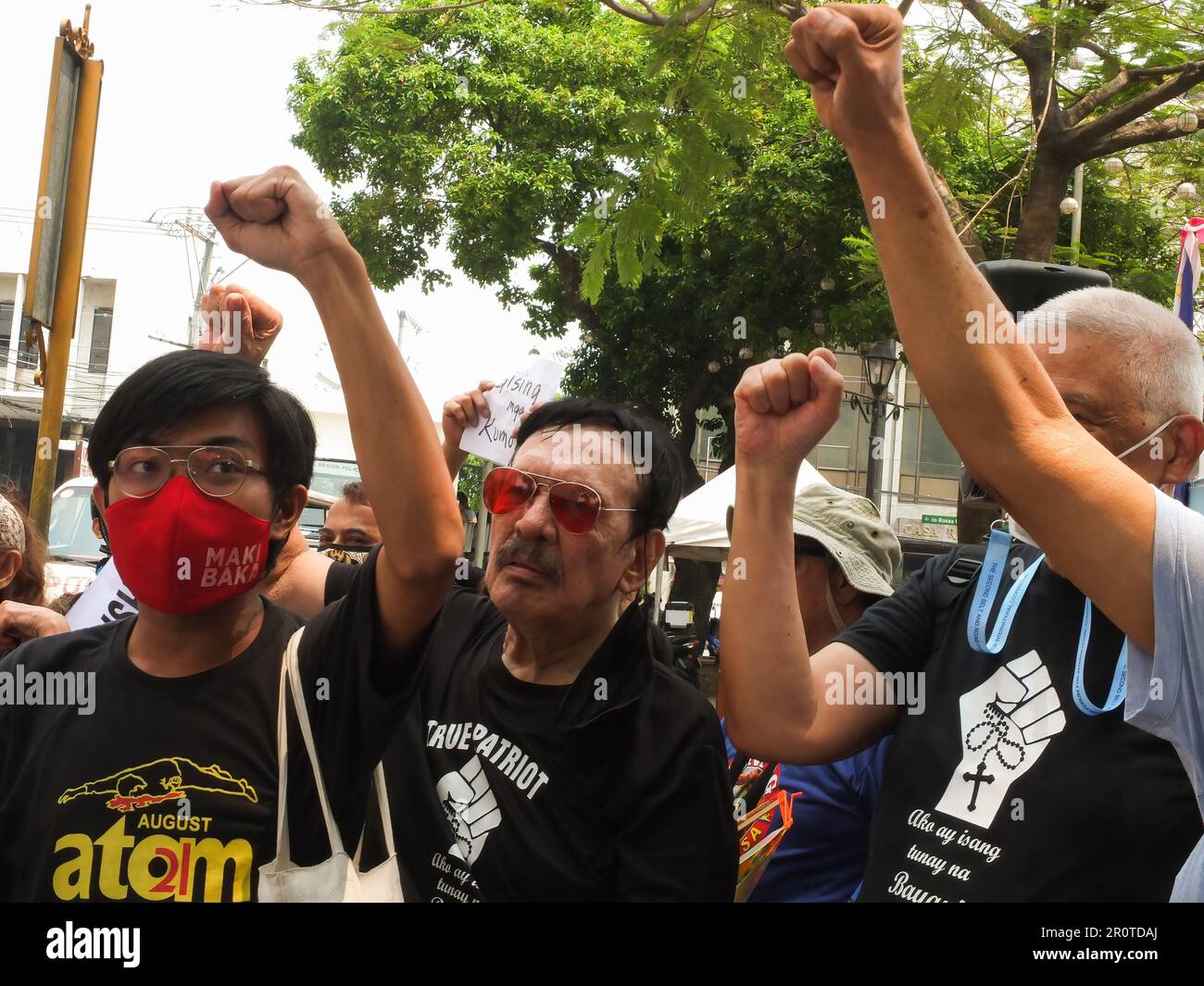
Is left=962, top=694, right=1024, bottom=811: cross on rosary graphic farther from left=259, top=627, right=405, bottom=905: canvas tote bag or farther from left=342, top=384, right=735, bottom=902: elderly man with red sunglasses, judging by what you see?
left=259, top=627, right=405, bottom=905: canvas tote bag

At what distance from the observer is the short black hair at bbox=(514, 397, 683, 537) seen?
2412mm

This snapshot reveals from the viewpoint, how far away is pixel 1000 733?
1.78 metres

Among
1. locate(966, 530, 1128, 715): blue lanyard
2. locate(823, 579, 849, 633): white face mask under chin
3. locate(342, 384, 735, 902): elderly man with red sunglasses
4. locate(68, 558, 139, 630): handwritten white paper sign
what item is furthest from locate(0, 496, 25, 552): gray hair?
locate(966, 530, 1128, 715): blue lanyard

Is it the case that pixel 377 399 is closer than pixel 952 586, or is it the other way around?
pixel 377 399

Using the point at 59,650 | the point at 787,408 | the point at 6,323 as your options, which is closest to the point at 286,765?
the point at 59,650

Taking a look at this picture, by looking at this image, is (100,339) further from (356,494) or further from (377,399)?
(377,399)

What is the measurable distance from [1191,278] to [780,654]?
2.70 m

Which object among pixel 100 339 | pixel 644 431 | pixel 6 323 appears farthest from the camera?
pixel 6 323

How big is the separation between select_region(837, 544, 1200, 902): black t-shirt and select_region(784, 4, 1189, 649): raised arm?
1.31 feet

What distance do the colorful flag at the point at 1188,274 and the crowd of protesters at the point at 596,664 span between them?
2048 millimetres

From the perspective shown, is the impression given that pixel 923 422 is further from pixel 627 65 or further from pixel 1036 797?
pixel 1036 797

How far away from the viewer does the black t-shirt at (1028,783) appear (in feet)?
5.30

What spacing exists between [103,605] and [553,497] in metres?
1.35

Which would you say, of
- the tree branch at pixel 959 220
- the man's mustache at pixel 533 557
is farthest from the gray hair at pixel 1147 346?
the tree branch at pixel 959 220
